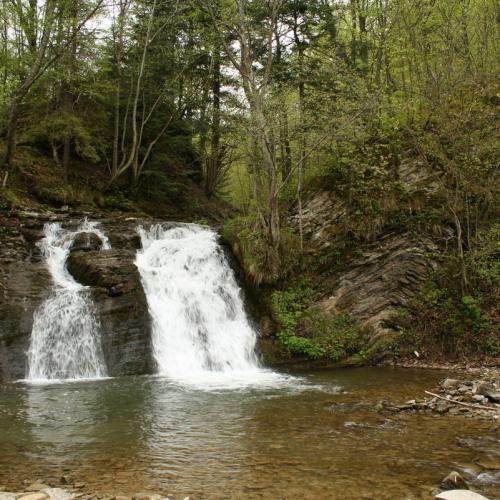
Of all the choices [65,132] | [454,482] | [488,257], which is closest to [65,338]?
[454,482]

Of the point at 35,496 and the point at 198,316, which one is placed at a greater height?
the point at 198,316

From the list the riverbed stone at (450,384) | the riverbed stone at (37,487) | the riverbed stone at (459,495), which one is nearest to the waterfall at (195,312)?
the riverbed stone at (450,384)

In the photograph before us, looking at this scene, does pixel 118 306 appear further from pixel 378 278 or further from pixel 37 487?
pixel 37 487

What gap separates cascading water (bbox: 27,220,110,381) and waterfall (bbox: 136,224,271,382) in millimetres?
1675

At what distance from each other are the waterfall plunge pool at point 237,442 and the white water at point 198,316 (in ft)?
7.51

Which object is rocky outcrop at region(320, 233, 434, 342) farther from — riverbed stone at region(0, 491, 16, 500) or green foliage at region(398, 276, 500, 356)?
riverbed stone at region(0, 491, 16, 500)

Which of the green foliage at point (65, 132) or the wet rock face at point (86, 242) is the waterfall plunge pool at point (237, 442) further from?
the green foliage at point (65, 132)

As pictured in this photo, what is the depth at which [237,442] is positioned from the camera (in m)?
6.73

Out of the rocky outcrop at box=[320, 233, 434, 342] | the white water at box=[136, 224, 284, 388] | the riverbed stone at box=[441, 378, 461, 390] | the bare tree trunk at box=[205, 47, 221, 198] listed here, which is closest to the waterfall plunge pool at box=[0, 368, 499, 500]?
the riverbed stone at box=[441, 378, 461, 390]

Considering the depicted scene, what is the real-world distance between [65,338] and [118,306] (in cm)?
162

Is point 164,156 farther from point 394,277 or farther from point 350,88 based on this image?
point 394,277

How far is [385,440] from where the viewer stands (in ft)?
21.9

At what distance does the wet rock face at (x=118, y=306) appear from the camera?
1234 centimetres

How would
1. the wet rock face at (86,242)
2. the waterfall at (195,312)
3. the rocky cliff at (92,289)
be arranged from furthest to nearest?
the wet rock face at (86,242) < the waterfall at (195,312) < the rocky cliff at (92,289)
